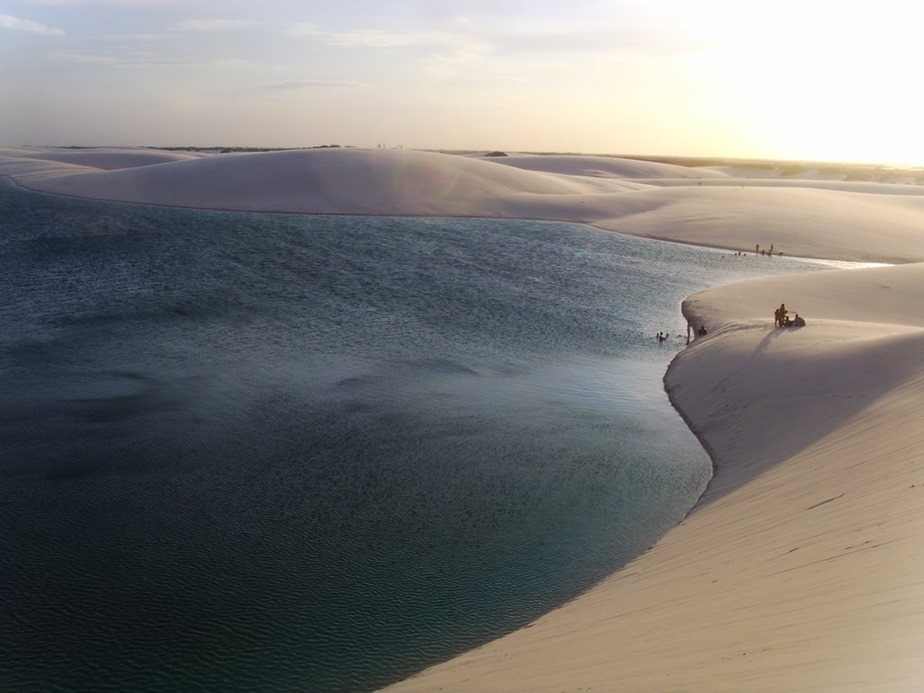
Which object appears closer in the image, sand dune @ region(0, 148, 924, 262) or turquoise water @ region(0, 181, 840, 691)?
turquoise water @ region(0, 181, 840, 691)

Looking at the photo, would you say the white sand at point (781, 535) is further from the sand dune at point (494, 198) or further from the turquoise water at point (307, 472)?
the sand dune at point (494, 198)

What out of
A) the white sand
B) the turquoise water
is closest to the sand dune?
the white sand

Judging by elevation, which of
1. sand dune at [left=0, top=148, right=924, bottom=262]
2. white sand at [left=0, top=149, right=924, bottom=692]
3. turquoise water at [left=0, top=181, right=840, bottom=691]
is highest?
sand dune at [left=0, top=148, right=924, bottom=262]

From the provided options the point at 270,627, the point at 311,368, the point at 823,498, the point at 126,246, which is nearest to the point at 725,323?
the point at 311,368

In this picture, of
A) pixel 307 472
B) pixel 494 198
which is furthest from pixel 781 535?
pixel 494 198

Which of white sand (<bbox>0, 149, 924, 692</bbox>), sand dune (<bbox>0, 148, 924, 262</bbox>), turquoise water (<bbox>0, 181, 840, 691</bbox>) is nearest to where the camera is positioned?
white sand (<bbox>0, 149, 924, 692</bbox>)

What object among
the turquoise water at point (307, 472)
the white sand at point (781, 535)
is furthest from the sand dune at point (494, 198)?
the turquoise water at point (307, 472)

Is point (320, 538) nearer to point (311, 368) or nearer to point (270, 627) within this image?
point (270, 627)

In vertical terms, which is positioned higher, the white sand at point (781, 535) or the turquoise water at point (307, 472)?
the white sand at point (781, 535)

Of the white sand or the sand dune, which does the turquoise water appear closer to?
the white sand
